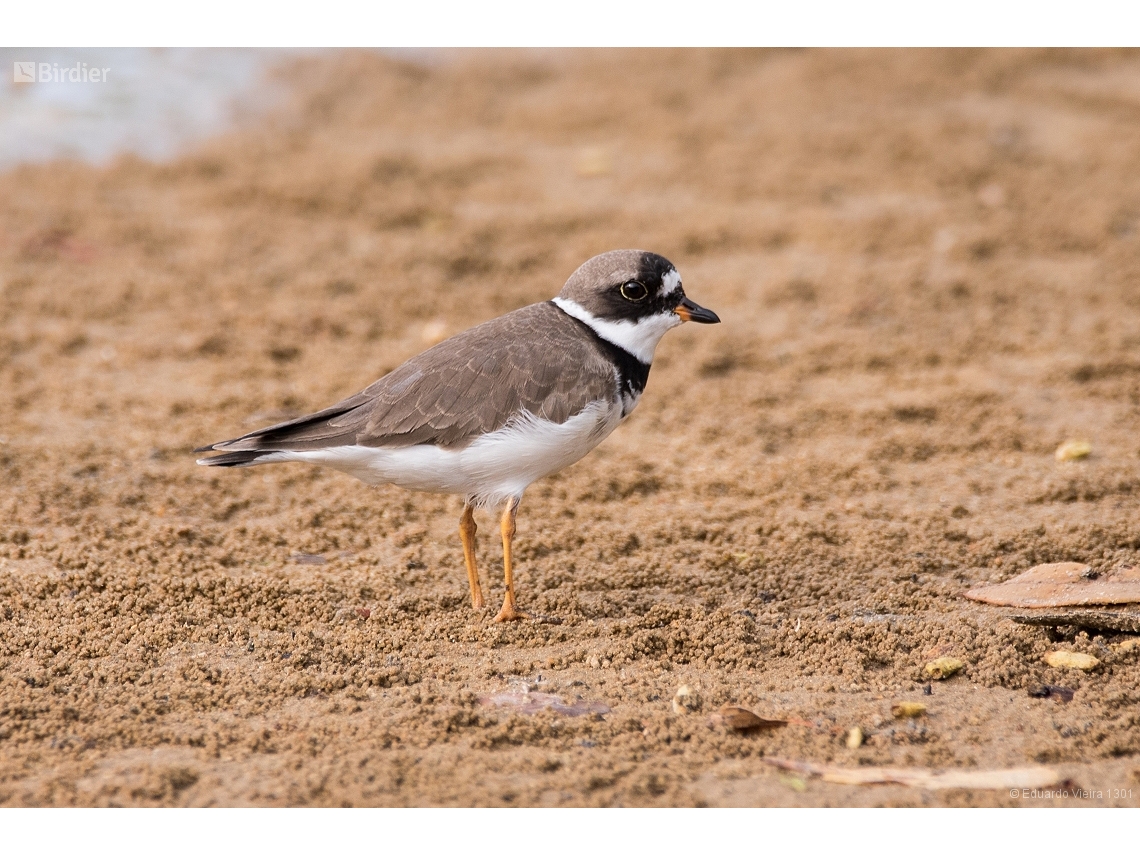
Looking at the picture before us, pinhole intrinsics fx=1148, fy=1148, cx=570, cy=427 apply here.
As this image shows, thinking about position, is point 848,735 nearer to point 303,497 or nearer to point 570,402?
point 570,402

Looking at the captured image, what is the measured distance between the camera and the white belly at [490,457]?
495cm

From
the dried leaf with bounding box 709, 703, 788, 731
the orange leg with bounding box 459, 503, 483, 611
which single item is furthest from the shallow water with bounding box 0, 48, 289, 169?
the dried leaf with bounding box 709, 703, 788, 731

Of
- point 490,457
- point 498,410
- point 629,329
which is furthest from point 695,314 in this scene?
point 490,457

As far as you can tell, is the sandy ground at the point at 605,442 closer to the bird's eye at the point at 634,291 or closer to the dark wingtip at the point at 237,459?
→ the dark wingtip at the point at 237,459

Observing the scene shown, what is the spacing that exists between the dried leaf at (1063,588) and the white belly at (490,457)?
1.88 metres

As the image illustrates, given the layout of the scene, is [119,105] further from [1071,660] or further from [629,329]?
[1071,660]

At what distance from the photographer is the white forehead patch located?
533cm

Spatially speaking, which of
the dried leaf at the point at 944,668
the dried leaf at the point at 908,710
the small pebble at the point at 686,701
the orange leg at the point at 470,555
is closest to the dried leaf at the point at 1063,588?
the dried leaf at the point at 944,668

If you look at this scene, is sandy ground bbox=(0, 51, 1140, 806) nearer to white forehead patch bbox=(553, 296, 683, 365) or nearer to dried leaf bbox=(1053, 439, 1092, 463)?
dried leaf bbox=(1053, 439, 1092, 463)

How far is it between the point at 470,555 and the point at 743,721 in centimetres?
160

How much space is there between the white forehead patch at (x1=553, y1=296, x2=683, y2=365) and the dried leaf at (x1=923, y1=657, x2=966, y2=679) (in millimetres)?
1885

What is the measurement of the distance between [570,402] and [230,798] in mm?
2148

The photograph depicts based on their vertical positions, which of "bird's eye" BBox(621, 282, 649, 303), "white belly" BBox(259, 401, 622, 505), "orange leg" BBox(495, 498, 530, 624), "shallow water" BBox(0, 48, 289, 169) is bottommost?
"orange leg" BBox(495, 498, 530, 624)

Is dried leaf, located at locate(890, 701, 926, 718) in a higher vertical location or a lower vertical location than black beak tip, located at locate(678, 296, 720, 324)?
lower
